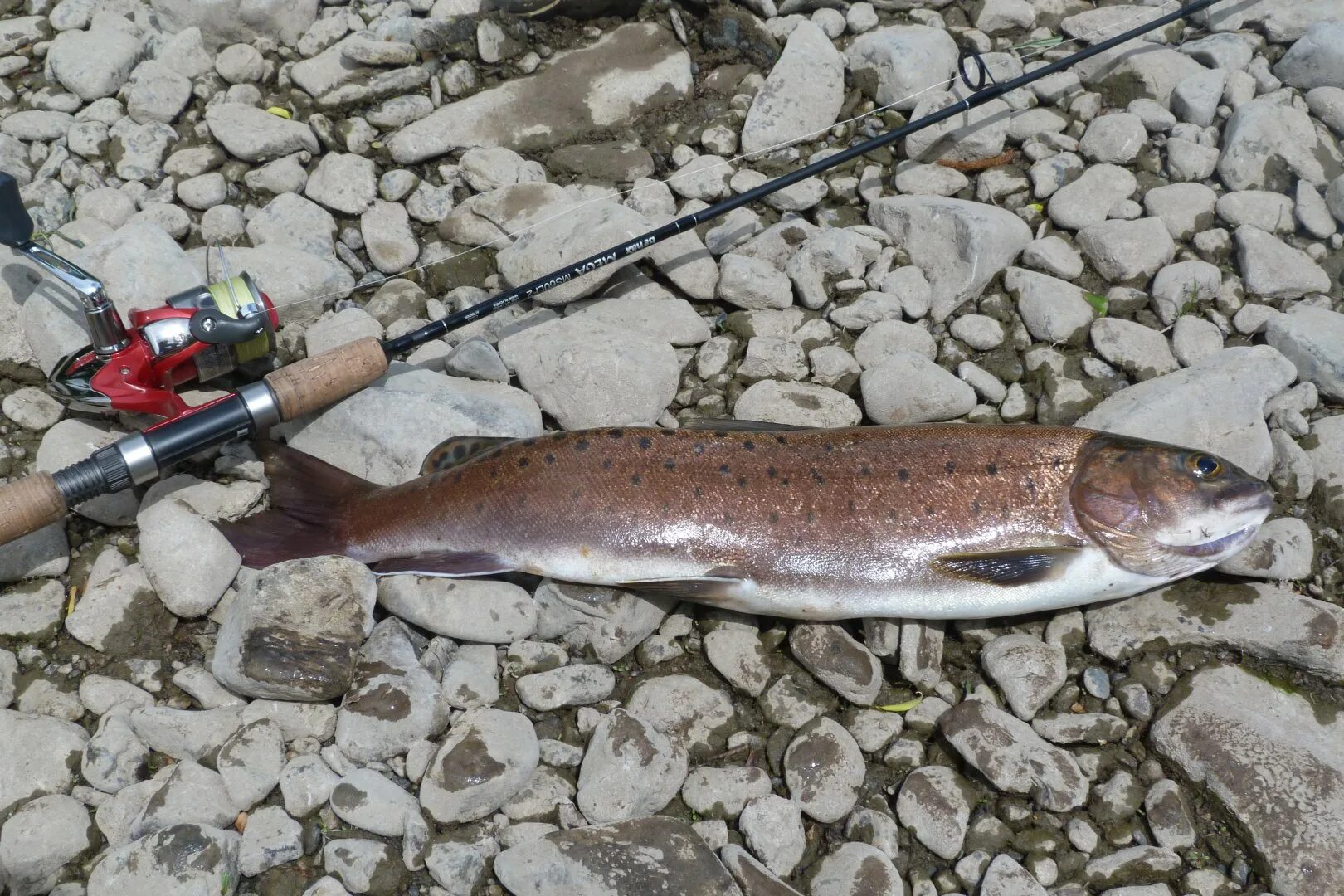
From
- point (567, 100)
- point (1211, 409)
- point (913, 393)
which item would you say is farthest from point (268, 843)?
point (567, 100)

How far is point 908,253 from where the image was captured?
559cm

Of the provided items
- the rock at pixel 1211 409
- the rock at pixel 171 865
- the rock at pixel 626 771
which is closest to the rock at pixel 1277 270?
the rock at pixel 1211 409

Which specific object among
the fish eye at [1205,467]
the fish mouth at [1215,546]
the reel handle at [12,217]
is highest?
the reel handle at [12,217]

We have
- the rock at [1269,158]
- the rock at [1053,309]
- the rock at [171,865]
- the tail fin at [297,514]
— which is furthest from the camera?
the rock at [1269,158]

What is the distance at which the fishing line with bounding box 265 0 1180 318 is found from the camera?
5500mm

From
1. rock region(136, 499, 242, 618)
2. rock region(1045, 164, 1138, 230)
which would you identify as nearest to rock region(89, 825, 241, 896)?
rock region(136, 499, 242, 618)

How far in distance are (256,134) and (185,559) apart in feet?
9.03

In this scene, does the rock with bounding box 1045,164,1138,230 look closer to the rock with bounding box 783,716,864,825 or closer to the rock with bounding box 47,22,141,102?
the rock with bounding box 783,716,864,825

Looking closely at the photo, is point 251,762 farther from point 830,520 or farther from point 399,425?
point 830,520

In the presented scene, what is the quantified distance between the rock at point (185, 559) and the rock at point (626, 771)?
171 centimetres

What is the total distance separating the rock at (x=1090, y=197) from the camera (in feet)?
18.7

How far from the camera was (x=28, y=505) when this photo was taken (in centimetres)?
397

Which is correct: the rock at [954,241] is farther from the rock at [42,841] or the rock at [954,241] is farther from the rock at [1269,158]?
the rock at [42,841]

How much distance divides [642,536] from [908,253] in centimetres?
248
